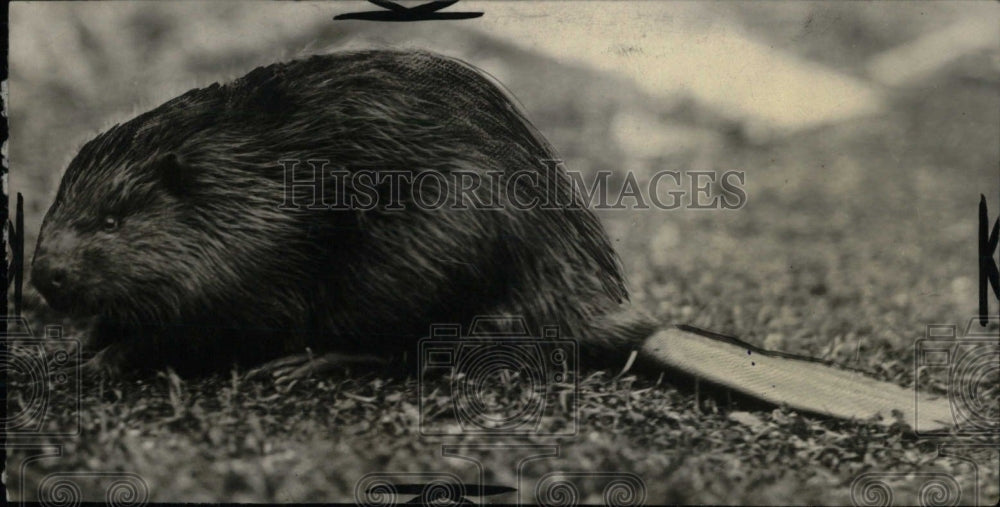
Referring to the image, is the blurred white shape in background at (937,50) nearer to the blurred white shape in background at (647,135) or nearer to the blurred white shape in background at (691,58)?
the blurred white shape in background at (691,58)

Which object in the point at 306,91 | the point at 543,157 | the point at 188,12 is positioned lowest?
the point at 543,157

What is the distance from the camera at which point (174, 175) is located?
361 centimetres

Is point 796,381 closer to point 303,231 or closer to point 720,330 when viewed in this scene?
point 720,330

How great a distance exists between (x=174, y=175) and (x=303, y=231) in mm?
532

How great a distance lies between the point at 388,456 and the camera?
11.4 ft

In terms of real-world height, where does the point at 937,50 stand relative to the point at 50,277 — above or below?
above

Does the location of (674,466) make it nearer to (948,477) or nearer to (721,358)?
(721,358)

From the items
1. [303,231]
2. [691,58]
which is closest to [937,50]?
[691,58]

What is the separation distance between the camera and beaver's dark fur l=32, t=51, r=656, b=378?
3.57 meters

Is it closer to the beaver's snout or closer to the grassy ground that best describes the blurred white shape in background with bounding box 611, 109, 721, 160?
the grassy ground

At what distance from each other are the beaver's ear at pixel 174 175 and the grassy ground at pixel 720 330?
13.9 inches

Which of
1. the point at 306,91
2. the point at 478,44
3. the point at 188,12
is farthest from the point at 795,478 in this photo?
the point at 188,12

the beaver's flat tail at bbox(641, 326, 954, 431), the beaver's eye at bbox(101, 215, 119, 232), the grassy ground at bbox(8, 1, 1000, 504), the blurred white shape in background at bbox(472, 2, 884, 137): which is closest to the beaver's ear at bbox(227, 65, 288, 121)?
the grassy ground at bbox(8, 1, 1000, 504)

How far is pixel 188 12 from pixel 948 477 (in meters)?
3.33
